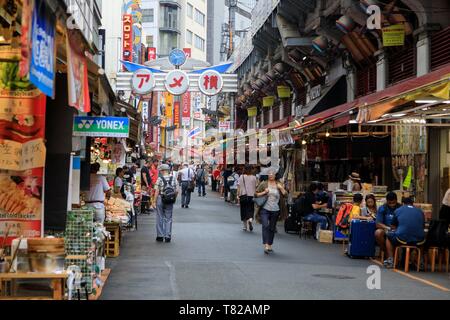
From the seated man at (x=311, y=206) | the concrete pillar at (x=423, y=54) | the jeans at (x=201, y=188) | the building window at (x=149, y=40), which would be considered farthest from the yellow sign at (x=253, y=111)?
the building window at (x=149, y=40)

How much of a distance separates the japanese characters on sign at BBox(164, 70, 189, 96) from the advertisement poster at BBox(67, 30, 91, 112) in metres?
20.5

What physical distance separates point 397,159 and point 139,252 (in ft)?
28.3

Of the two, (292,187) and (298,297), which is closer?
(298,297)

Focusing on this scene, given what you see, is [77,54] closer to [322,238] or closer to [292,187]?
[322,238]

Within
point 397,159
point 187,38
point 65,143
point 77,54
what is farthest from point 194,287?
point 187,38

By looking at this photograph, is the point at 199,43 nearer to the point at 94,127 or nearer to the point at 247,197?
the point at 247,197

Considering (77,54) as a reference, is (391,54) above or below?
above

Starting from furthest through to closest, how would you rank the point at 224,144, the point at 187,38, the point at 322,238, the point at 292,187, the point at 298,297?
the point at 187,38 < the point at 224,144 < the point at 292,187 < the point at 322,238 < the point at 298,297

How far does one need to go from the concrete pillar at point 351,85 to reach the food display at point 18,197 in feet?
66.2

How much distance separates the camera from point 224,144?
4472 centimetres

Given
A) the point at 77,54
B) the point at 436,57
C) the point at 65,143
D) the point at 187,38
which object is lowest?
the point at 65,143

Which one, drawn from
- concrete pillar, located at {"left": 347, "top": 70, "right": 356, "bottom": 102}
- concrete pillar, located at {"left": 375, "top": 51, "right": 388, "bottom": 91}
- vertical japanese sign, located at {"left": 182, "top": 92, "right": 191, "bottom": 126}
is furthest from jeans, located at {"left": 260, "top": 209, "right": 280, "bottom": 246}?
vertical japanese sign, located at {"left": 182, "top": 92, "right": 191, "bottom": 126}

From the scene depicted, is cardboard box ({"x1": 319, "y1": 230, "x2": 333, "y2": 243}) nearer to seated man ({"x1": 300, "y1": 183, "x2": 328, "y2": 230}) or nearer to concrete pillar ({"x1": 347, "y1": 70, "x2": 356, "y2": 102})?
seated man ({"x1": 300, "y1": 183, "x2": 328, "y2": 230})
